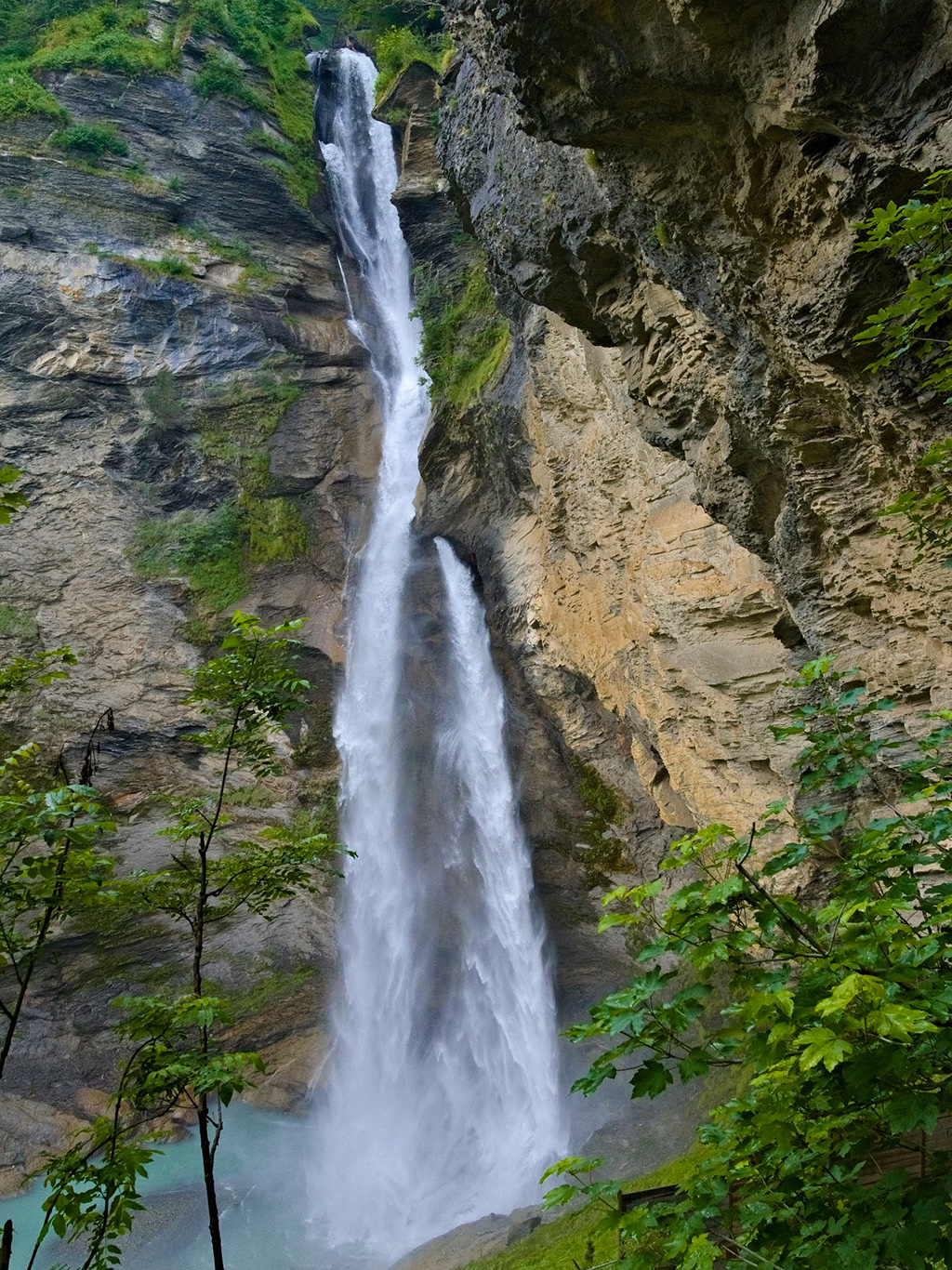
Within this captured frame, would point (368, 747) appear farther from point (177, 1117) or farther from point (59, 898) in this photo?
point (59, 898)

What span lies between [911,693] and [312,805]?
10.9 m

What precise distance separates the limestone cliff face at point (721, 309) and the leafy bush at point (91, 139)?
11389 mm

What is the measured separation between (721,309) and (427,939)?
10.9 m

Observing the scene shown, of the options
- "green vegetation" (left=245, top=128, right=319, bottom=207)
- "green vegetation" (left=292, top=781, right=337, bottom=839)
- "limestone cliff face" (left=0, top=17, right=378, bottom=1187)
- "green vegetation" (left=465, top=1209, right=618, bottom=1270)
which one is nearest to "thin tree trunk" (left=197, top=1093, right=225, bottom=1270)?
"green vegetation" (left=465, top=1209, right=618, bottom=1270)

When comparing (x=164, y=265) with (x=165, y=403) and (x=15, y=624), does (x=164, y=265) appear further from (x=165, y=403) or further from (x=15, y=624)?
(x=15, y=624)

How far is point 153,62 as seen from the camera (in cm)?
1819

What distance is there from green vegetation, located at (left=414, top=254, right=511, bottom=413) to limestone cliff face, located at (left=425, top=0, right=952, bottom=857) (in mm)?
3414

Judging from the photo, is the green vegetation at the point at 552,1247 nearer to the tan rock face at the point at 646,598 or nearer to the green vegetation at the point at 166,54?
the tan rock face at the point at 646,598

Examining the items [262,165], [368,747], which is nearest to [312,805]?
[368,747]

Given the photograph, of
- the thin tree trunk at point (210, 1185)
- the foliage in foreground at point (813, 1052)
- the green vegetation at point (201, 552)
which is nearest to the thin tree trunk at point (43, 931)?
the thin tree trunk at point (210, 1185)

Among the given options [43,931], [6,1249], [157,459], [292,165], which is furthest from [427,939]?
[292,165]

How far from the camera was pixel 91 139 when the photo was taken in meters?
17.1

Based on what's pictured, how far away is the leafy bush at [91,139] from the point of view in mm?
16891

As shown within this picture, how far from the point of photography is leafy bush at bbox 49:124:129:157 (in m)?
16.9
